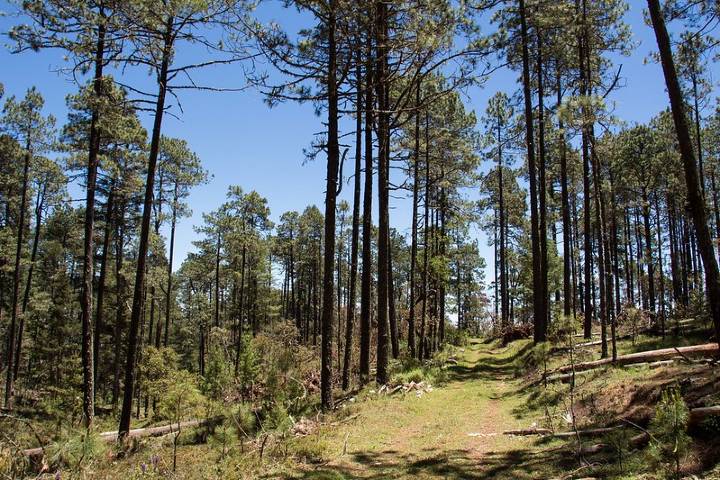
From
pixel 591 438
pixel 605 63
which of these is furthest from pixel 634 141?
Result: pixel 591 438

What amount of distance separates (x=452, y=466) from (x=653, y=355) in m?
6.57

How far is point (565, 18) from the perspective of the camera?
47.2 feet

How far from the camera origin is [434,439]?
7984 mm

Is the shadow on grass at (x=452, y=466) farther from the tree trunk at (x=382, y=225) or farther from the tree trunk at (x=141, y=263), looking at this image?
the tree trunk at (x=141, y=263)

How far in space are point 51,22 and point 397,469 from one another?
36.7 ft

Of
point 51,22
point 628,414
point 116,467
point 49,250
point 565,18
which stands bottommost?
point 116,467

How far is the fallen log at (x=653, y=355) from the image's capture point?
9328 mm

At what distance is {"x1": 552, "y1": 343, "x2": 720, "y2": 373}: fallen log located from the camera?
9328mm

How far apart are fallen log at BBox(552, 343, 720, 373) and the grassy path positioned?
5.65ft

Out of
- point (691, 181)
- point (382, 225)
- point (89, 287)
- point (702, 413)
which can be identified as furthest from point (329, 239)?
point (89, 287)

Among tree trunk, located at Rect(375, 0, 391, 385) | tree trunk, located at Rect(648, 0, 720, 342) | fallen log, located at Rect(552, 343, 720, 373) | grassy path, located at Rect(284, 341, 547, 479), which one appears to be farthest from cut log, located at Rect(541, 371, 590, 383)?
tree trunk, located at Rect(375, 0, 391, 385)

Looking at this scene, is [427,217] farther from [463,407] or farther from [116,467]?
[116,467]

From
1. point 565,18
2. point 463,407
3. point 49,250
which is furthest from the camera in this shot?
point 49,250

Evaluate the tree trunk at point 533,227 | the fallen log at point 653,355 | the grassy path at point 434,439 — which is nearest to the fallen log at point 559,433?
the grassy path at point 434,439
